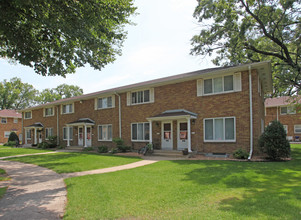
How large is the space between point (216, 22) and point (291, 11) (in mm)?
5660

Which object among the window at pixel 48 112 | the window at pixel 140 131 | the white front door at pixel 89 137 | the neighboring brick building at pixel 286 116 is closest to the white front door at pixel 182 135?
the window at pixel 140 131

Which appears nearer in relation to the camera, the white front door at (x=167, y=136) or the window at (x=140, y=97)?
the white front door at (x=167, y=136)

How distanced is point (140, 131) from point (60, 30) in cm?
1103

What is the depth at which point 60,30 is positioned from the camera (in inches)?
363

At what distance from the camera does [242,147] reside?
13.0m

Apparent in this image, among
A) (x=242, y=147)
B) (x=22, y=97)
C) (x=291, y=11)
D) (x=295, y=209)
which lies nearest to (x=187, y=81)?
(x=242, y=147)

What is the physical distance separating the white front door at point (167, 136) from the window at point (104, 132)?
21.1 ft

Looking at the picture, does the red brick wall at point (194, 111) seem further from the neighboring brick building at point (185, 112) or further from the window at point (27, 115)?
the window at point (27, 115)

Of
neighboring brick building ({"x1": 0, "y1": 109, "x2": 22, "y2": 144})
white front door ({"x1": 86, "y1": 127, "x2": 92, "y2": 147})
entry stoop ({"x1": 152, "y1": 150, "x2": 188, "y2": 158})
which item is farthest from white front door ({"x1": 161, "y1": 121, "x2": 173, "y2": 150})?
neighboring brick building ({"x1": 0, "y1": 109, "x2": 22, "y2": 144})

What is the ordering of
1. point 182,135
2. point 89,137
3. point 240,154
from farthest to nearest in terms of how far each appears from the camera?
point 89,137, point 182,135, point 240,154

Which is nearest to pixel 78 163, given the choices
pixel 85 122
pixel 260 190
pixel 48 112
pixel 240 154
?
pixel 240 154

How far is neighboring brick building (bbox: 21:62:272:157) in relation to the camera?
1326 cm

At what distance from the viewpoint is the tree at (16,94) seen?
56.5 m

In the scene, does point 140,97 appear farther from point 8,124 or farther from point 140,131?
point 8,124
